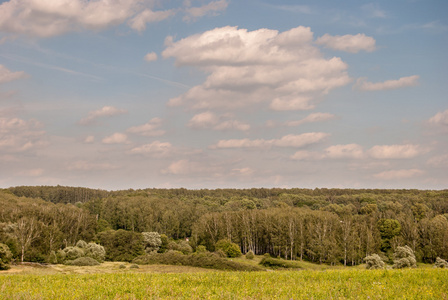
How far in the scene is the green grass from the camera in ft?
44.2

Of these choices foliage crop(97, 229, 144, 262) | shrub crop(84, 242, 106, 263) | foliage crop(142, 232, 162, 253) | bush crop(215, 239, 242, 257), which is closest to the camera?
shrub crop(84, 242, 106, 263)

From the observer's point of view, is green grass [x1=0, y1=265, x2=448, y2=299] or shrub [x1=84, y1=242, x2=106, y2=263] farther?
shrub [x1=84, y1=242, x2=106, y2=263]

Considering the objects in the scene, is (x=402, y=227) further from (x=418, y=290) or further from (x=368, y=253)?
(x=418, y=290)

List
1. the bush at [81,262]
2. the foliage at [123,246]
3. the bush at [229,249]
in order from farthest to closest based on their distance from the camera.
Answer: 1. the bush at [229,249]
2. the foliage at [123,246]
3. the bush at [81,262]

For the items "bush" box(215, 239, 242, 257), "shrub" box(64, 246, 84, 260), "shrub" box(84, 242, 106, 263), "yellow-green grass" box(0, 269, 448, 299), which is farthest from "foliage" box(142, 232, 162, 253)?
"yellow-green grass" box(0, 269, 448, 299)

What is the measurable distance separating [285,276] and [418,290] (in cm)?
684

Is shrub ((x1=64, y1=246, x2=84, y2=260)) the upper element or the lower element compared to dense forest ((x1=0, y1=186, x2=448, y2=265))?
lower

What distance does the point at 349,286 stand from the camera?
49.9 ft

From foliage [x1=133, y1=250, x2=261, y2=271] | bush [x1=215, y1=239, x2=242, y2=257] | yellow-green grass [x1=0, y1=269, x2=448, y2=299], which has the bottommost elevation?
bush [x1=215, y1=239, x2=242, y2=257]

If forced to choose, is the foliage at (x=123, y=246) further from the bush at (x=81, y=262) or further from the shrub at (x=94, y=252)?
the bush at (x=81, y=262)

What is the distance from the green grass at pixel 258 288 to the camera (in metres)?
13.5

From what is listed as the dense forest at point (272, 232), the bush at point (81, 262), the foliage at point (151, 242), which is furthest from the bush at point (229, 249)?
the bush at point (81, 262)

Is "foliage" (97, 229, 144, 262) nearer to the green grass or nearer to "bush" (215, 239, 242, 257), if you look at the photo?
"bush" (215, 239, 242, 257)

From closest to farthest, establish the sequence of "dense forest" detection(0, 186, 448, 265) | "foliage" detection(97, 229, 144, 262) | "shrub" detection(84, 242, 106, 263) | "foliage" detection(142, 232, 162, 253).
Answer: "shrub" detection(84, 242, 106, 263) → "dense forest" detection(0, 186, 448, 265) → "foliage" detection(97, 229, 144, 262) → "foliage" detection(142, 232, 162, 253)
